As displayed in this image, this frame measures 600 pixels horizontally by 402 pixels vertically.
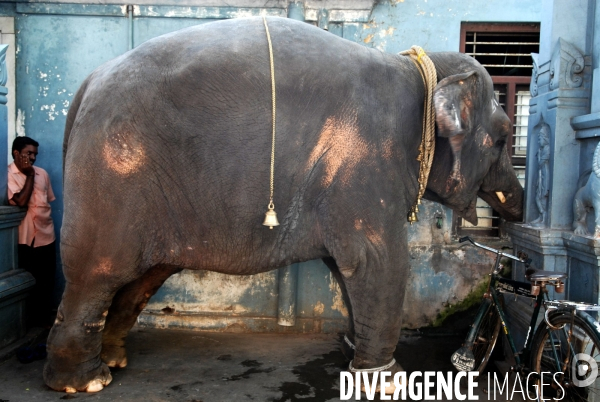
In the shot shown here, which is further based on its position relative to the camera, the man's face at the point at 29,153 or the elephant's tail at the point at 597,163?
the man's face at the point at 29,153

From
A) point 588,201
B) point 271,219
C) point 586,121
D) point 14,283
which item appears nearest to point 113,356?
point 14,283

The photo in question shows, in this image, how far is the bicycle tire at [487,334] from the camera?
4047 mm

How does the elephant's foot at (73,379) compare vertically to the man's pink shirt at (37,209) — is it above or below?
below

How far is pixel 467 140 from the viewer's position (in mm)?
3939

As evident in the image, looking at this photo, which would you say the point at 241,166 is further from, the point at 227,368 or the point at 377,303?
the point at 227,368

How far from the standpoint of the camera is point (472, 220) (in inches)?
170

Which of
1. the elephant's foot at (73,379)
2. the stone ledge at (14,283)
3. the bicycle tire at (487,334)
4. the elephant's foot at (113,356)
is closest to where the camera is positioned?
the elephant's foot at (73,379)

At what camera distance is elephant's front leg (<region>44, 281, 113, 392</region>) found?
11.8ft

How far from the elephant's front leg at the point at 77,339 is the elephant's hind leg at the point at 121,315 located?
0.41m

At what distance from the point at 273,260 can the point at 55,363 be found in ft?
5.00

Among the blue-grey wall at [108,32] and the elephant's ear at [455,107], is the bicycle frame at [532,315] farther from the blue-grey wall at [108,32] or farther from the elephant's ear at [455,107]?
the blue-grey wall at [108,32]

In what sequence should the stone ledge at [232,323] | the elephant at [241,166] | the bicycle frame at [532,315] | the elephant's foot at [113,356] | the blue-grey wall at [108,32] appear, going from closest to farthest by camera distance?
the bicycle frame at [532,315] → the elephant at [241,166] → the elephant's foot at [113,356] → the blue-grey wall at [108,32] → the stone ledge at [232,323]

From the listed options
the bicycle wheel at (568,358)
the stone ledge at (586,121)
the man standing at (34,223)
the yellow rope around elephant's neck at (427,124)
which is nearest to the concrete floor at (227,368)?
the bicycle wheel at (568,358)

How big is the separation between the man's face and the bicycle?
3612 mm
